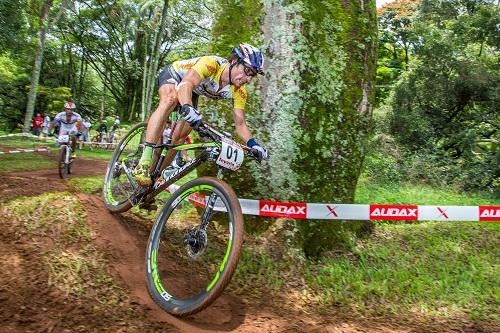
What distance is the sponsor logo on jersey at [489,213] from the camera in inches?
230

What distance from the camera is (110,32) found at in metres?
37.4

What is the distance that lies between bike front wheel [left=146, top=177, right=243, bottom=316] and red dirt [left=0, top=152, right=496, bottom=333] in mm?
177

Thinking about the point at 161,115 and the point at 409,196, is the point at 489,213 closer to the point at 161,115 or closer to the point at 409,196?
the point at 161,115

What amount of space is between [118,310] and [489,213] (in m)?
5.02

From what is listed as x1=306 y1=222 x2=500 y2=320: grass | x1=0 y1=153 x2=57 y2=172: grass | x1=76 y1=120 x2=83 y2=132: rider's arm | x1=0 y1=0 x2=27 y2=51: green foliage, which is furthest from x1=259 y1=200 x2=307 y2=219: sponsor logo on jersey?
x1=0 y1=0 x2=27 y2=51: green foliage

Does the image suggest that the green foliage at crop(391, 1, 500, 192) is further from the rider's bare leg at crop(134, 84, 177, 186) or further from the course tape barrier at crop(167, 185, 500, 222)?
the rider's bare leg at crop(134, 84, 177, 186)

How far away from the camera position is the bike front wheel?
3.36 metres

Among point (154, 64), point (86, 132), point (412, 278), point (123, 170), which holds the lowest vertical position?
point (412, 278)

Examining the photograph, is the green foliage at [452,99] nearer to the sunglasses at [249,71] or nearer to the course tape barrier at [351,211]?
the course tape barrier at [351,211]

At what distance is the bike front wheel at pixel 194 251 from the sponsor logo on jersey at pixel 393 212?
188 cm

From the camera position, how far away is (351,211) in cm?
517

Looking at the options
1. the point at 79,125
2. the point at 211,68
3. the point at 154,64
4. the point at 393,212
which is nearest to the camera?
the point at 211,68

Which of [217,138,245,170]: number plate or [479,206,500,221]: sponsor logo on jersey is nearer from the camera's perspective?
[217,138,245,170]: number plate

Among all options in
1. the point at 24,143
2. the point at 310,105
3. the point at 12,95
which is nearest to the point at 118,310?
the point at 310,105
